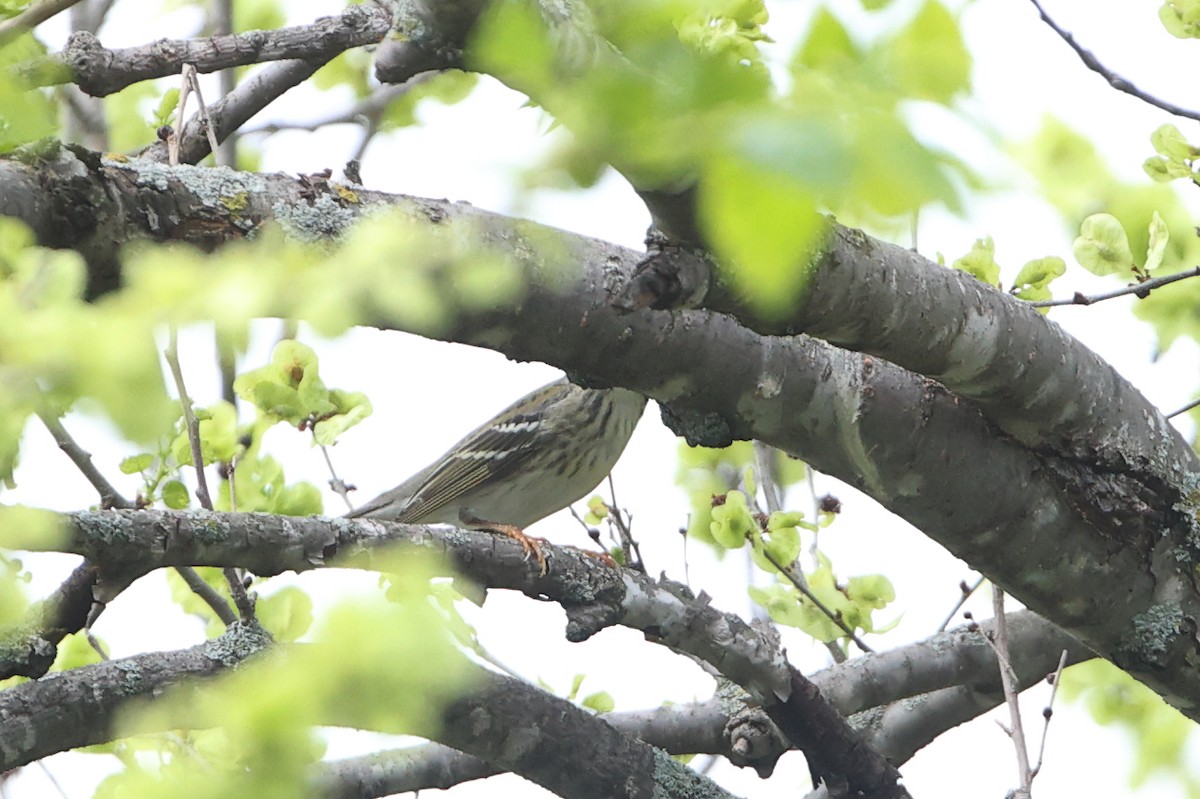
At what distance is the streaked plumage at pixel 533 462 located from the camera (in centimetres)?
585

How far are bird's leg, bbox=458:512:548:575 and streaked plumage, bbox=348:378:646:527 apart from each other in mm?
14

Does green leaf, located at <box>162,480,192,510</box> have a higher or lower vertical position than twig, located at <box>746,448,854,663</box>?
lower

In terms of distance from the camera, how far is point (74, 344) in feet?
3.80

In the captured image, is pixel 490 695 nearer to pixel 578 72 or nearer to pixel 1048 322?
pixel 1048 322

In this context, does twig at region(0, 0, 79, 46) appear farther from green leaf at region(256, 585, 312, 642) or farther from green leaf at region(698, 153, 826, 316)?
green leaf at region(256, 585, 312, 642)

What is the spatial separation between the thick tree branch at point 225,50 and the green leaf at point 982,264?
5.43ft

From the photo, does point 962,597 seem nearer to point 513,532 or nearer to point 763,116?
point 513,532

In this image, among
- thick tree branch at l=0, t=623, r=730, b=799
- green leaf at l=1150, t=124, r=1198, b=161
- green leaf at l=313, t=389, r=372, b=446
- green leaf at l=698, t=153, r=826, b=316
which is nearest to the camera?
green leaf at l=698, t=153, r=826, b=316

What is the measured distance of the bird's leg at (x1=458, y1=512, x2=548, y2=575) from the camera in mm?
2977

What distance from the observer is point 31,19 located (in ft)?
4.61

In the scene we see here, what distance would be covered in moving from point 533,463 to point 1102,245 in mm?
3017

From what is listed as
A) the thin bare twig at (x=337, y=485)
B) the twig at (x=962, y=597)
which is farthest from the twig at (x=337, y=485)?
the twig at (x=962, y=597)

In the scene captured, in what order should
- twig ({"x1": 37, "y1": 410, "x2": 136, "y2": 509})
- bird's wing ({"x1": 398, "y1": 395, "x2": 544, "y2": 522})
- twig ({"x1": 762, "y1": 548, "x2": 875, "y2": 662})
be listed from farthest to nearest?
bird's wing ({"x1": 398, "y1": 395, "x2": 544, "y2": 522}), twig ({"x1": 762, "y1": 548, "x2": 875, "y2": 662}), twig ({"x1": 37, "y1": 410, "x2": 136, "y2": 509})

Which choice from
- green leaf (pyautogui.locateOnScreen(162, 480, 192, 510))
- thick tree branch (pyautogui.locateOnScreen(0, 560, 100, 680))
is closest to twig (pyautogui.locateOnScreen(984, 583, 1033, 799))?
thick tree branch (pyautogui.locateOnScreen(0, 560, 100, 680))
